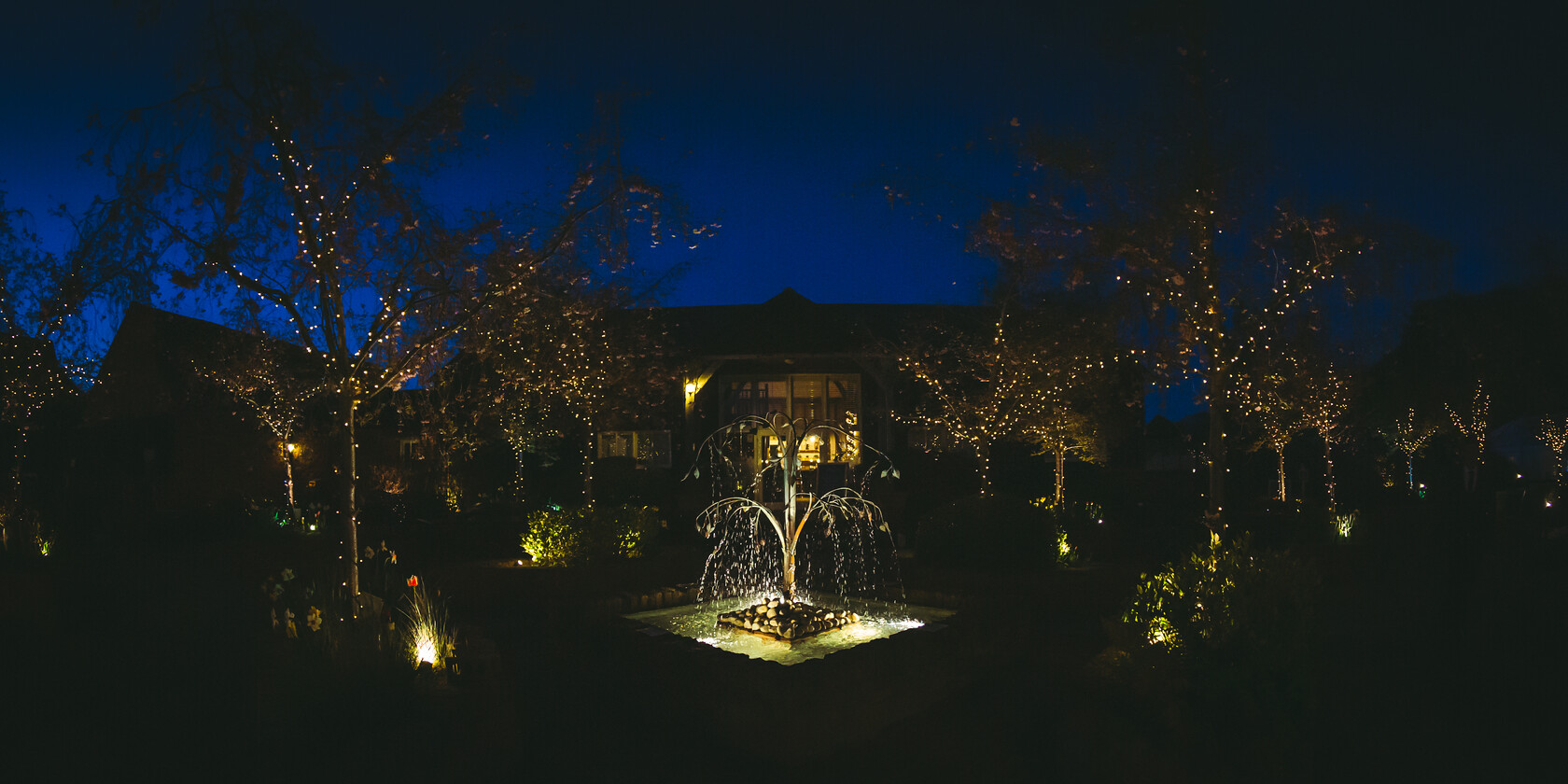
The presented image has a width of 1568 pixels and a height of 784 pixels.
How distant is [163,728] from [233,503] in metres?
12.7

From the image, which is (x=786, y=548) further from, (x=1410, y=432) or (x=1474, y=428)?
(x=1410, y=432)

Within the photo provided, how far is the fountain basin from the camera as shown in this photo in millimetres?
6258

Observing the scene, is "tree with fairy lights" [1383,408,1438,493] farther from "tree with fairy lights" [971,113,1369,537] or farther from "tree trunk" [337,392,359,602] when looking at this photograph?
"tree trunk" [337,392,359,602]

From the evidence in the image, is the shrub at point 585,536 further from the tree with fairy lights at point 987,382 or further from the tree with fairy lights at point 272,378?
the tree with fairy lights at point 987,382

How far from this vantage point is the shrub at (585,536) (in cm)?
1017

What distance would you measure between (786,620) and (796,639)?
205 millimetres

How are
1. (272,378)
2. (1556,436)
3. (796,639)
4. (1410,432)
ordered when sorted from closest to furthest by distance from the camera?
(796,639) → (272,378) → (1556,436) → (1410,432)

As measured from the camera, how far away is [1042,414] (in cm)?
1602

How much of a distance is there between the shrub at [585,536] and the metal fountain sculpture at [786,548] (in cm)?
85

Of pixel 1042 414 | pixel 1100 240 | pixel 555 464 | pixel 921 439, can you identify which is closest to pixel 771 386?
pixel 921 439

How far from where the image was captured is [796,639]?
6453mm

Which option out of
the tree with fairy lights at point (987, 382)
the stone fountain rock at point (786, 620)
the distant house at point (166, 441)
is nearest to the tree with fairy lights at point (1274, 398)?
the tree with fairy lights at point (987, 382)

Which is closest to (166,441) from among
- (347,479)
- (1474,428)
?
(347,479)

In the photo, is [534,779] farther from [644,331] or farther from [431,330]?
[644,331]
